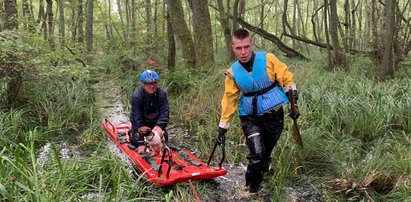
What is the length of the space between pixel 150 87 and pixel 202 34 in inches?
202

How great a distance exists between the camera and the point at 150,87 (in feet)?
18.4

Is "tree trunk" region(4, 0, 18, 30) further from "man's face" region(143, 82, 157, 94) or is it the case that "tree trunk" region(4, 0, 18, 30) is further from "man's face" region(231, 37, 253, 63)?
"man's face" region(231, 37, 253, 63)

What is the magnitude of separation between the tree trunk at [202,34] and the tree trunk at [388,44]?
4353mm

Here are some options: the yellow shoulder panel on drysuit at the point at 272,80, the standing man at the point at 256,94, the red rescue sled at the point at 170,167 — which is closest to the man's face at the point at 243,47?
the standing man at the point at 256,94

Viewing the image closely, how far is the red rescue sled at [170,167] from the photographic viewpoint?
473 cm

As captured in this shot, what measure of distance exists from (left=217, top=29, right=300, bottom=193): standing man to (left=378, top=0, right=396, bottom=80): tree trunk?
5679 mm

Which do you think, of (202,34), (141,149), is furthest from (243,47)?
(202,34)

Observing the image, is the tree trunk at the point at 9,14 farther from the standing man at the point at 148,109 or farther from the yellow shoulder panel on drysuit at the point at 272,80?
the yellow shoulder panel on drysuit at the point at 272,80

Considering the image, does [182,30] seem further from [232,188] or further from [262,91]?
[262,91]

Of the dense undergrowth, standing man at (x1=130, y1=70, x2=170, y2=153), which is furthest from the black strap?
standing man at (x1=130, y1=70, x2=170, y2=153)

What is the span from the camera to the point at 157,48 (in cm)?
1447

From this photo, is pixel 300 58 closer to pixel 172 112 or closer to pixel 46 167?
pixel 172 112

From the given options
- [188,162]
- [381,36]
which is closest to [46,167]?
[188,162]

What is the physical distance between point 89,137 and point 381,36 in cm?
885
